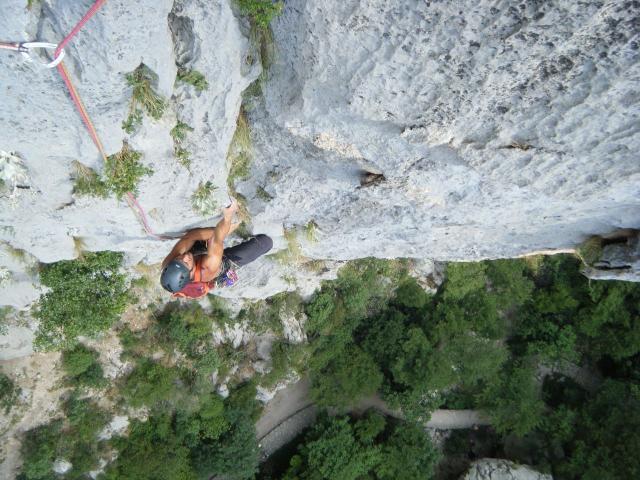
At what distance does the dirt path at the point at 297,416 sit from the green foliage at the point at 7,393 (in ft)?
23.9

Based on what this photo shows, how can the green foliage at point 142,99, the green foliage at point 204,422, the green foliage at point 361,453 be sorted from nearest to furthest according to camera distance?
the green foliage at point 142,99
the green foliage at point 204,422
the green foliage at point 361,453

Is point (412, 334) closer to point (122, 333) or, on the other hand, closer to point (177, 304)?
point (177, 304)

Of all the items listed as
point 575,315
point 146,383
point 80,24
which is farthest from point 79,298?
point 575,315

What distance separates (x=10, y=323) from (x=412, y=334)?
391 inches

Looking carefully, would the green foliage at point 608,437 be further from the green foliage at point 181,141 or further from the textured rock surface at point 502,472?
the green foliage at point 181,141

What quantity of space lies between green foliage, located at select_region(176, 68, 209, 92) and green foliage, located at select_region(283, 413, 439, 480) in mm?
11458

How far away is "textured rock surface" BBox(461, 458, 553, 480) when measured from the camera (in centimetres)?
1294

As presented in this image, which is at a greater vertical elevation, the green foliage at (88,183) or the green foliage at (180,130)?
the green foliage at (180,130)

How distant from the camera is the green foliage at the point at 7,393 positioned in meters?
9.02

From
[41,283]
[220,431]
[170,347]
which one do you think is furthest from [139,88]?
[220,431]

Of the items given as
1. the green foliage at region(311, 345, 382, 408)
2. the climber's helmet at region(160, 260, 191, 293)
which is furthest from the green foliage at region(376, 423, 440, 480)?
the climber's helmet at region(160, 260, 191, 293)

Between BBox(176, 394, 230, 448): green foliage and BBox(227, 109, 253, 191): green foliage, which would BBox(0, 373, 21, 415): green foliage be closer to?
BBox(176, 394, 230, 448): green foliage

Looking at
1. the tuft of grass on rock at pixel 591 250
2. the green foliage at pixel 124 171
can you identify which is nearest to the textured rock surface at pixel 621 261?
the tuft of grass on rock at pixel 591 250

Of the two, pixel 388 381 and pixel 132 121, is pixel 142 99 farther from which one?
pixel 388 381
